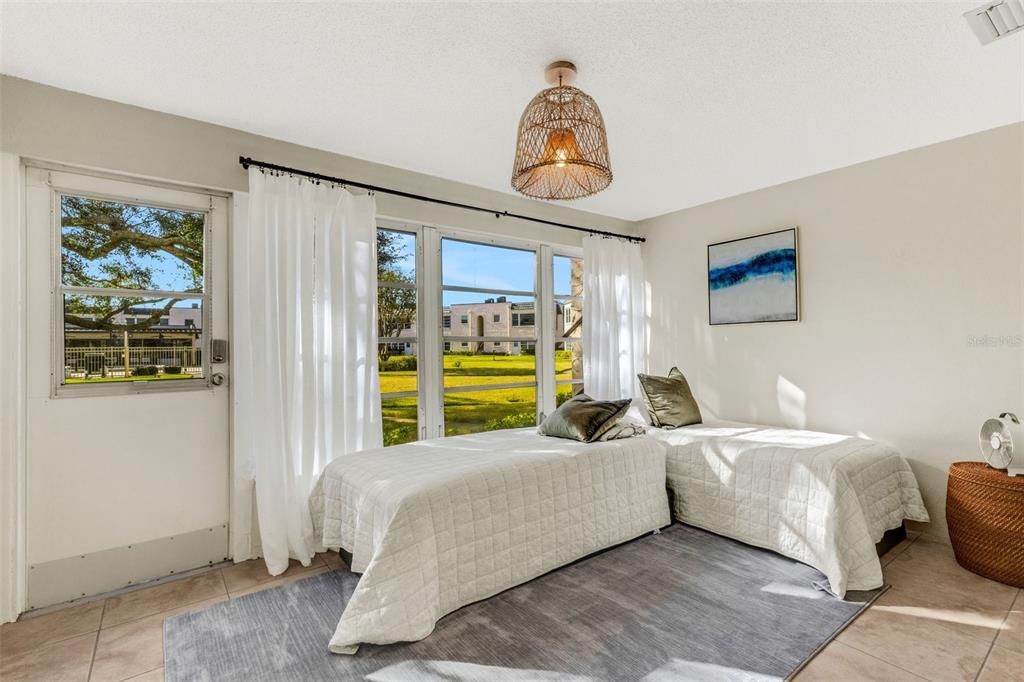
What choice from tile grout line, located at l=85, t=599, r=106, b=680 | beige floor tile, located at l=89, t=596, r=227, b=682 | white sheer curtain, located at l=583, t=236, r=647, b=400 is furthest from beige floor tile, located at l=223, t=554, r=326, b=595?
white sheer curtain, located at l=583, t=236, r=647, b=400

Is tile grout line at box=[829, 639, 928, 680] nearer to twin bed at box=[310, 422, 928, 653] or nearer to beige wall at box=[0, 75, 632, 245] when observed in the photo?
twin bed at box=[310, 422, 928, 653]

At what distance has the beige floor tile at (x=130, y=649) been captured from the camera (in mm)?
1821

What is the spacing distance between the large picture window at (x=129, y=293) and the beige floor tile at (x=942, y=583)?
3837 millimetres

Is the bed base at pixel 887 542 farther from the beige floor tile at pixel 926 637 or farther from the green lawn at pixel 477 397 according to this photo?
the green lawn at pixel 477 397

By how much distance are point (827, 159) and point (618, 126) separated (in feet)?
5.32

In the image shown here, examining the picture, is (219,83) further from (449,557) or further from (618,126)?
(449,557)

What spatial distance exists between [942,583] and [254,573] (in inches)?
140

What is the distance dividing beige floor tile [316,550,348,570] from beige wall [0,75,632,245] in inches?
85.4

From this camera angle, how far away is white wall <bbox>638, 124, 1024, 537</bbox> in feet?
9.19

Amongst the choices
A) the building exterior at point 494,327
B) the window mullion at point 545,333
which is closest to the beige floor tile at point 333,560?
the building exterior at point 494,327

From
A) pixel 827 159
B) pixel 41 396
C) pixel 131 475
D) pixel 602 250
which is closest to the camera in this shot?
pixel 41 396

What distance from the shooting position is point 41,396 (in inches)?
89.2

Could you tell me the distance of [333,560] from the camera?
2.77 m

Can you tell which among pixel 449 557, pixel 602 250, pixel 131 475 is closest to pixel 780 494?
pixel 449 557
